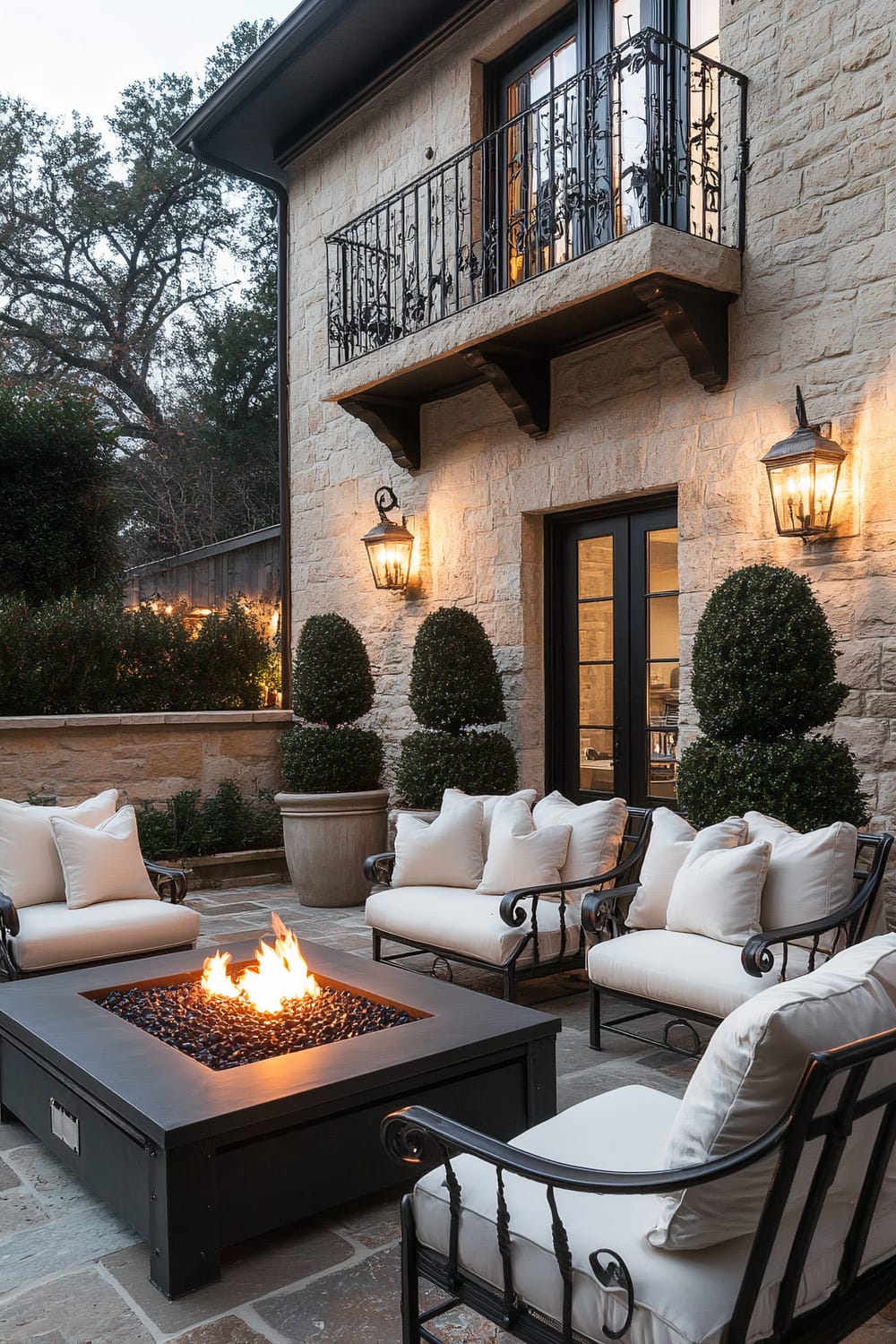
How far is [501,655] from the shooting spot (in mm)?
6746

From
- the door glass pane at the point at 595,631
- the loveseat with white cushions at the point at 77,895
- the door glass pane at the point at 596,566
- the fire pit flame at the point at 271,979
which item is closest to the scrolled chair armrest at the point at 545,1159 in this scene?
the fire pit flame at the point at 271,979

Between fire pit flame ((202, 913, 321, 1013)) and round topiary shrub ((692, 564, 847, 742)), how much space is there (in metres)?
2.11

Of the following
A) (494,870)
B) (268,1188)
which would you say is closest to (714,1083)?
(268,1188)

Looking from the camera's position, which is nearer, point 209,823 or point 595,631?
point 595,631

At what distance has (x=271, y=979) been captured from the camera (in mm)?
3262

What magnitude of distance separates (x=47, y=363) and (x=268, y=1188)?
13.6 m

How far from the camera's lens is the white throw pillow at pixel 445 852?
4738 mm

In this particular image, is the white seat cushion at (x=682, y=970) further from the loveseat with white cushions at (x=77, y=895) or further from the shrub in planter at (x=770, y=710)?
the loveseat with white cushions at (x=77, y=895)

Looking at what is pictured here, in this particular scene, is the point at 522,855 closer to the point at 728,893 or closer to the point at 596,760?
the point at 728,893

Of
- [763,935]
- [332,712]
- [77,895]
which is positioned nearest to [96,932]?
[77,895]

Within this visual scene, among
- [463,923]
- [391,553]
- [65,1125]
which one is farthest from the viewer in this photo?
[391,553]

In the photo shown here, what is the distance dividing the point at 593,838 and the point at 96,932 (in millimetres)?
2066

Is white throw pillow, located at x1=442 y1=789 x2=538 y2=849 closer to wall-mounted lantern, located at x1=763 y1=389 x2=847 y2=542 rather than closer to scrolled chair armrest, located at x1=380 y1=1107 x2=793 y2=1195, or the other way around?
wall-mounted lantern, located at x1=763 y1=389 x2=847 y2=542

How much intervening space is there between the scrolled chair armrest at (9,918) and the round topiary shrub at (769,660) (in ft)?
9.74
